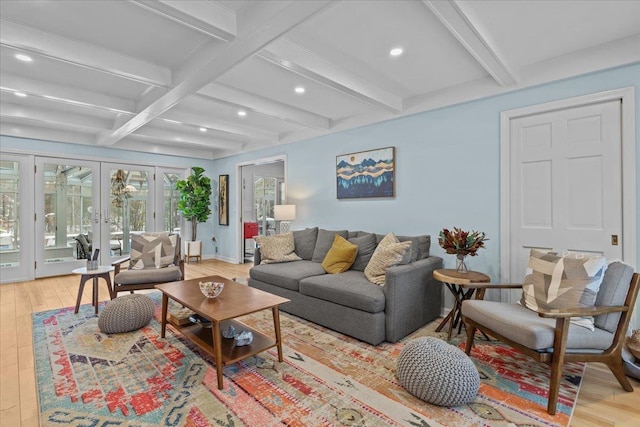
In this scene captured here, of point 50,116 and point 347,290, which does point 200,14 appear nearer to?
Result: point 347,290

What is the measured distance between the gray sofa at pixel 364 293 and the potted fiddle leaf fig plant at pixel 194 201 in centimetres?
319

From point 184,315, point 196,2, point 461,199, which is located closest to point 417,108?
point 461,199

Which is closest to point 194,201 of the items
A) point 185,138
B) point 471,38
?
point 185,138

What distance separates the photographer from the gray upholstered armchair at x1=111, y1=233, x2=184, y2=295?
11.4ft

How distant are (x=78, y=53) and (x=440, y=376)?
3555mm

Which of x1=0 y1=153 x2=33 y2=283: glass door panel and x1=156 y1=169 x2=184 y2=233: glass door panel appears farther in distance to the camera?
x1=156 y1=169 x2=184 y2=233: glass door panel

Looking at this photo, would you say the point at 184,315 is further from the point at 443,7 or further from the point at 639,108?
the point at 639,108

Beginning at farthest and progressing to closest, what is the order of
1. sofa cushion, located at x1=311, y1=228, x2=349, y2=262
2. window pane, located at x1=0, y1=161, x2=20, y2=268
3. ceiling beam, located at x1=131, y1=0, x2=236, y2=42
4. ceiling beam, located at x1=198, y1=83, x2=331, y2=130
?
1. window pane, located at x1=0, y1=161, x2=20, y2=268
2. sofa cushion, located at x1=311, y1=228, x2=349, y2=262
3. ceiling beam, located at x1=198, y1=83, x2=331, y2=130
4. ceiling beam, located at x1=131, y1=0, x2=236, y2=42

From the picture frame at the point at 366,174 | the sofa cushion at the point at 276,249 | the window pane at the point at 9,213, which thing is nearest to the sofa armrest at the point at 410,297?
the picture frame at the point at 366,174

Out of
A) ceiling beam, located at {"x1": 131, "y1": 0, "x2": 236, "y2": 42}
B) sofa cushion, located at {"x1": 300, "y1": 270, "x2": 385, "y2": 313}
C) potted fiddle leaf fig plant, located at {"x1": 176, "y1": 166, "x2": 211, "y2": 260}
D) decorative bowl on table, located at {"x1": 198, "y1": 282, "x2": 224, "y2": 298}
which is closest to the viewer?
ceiling beam, located at {"x1": 131, "y1": 0, "x2": 236, "y2": 42}

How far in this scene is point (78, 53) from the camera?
250 cm

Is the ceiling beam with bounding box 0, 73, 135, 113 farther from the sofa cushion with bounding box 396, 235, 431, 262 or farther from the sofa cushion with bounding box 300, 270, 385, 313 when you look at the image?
the sofa cushion with bounding box 396, 235, 431, 262

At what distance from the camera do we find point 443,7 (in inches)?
73.8

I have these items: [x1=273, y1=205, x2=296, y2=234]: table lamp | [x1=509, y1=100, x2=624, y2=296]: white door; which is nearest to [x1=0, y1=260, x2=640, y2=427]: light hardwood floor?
[x1=509, y1=100, x2=624, y2=296]: white door
